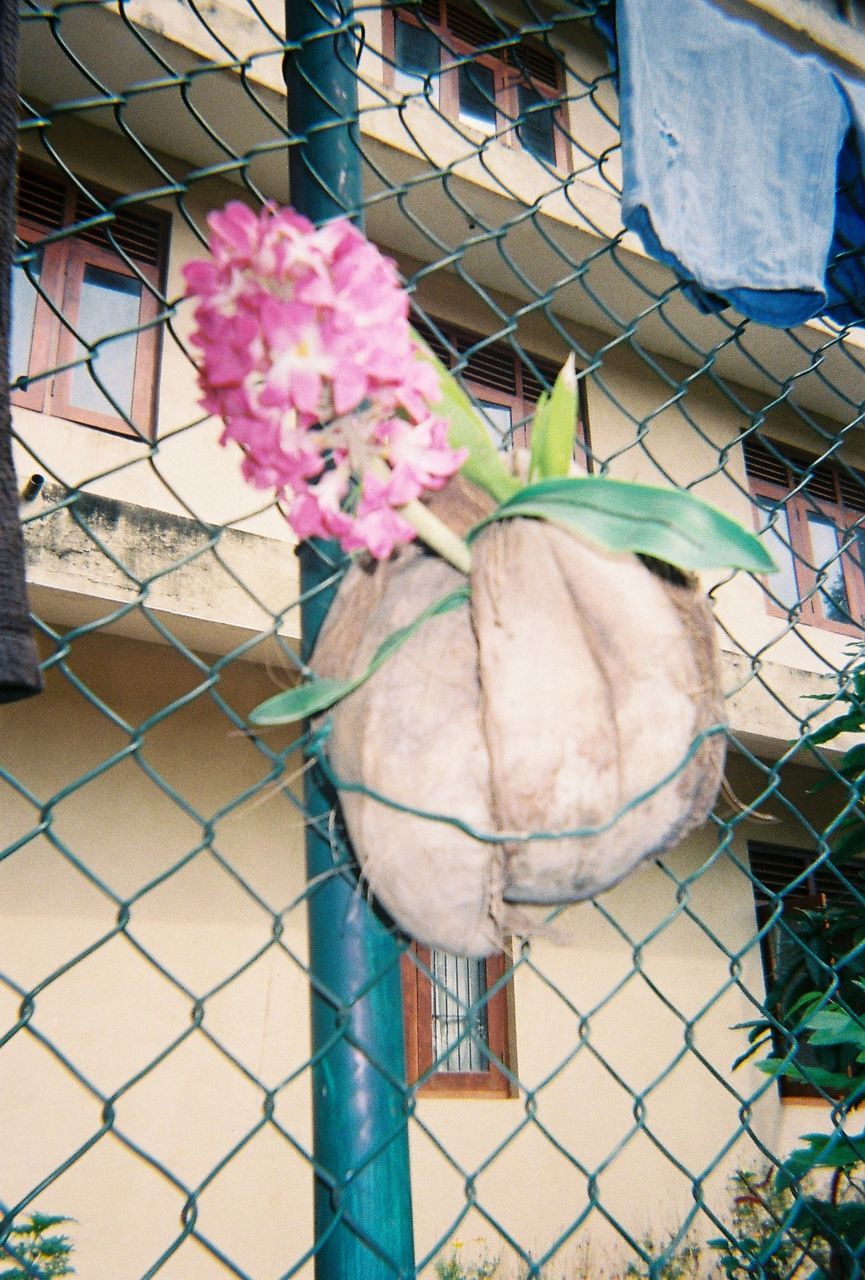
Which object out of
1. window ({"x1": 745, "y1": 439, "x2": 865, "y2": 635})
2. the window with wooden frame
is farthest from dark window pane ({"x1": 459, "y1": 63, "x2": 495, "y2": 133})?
window ({"x1": 745, "y1": 439, "x2": 865, "y2": 635})

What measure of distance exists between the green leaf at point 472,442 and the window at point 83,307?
3.08 meters

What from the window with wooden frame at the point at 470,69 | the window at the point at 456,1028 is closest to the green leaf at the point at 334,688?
the window at the point at 456,1028

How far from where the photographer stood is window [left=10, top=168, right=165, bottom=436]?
11.4 ft

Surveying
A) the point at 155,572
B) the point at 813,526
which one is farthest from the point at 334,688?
the point at 813,526

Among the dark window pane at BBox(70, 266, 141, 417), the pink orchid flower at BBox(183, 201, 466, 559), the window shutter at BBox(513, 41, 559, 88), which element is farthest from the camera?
the window shutter at BBox(513, 41, 559, 88)

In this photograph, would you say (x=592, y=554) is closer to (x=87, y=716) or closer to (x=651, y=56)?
(x=651, y=56)

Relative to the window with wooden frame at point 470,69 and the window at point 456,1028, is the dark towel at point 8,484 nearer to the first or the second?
the window at point 456,1028

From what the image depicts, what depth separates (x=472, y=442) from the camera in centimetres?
62

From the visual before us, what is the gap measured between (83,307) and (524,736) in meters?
3.65

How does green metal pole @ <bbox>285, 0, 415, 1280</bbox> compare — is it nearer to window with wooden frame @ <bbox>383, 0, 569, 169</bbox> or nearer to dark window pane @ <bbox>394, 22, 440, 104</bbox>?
window with wooden frame @ <bbox>383, 0, 569, 169</bbox>

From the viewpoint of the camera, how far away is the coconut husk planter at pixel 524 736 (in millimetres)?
537

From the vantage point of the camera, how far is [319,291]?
0.50m

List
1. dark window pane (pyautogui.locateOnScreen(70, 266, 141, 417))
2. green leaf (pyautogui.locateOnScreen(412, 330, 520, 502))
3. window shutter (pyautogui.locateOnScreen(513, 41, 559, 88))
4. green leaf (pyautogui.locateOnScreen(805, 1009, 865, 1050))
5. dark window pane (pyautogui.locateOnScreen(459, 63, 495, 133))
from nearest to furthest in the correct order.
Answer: green leaf (pyautogui.locateOnScreen(412, 330, 520, 502))
green leaf (pyautogui.locateOnScreen(805, 1009, 865, 1050))
dark window pane (pyautogui.locateOnScreen(70, 266, 141, 417))
dark window pane (pyautogui.locateOnScreen(459, 63, 495, 133))
window shutter (pyautogui.locateOnScreen(513, 41, 559, 88))

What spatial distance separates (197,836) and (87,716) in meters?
0.60
